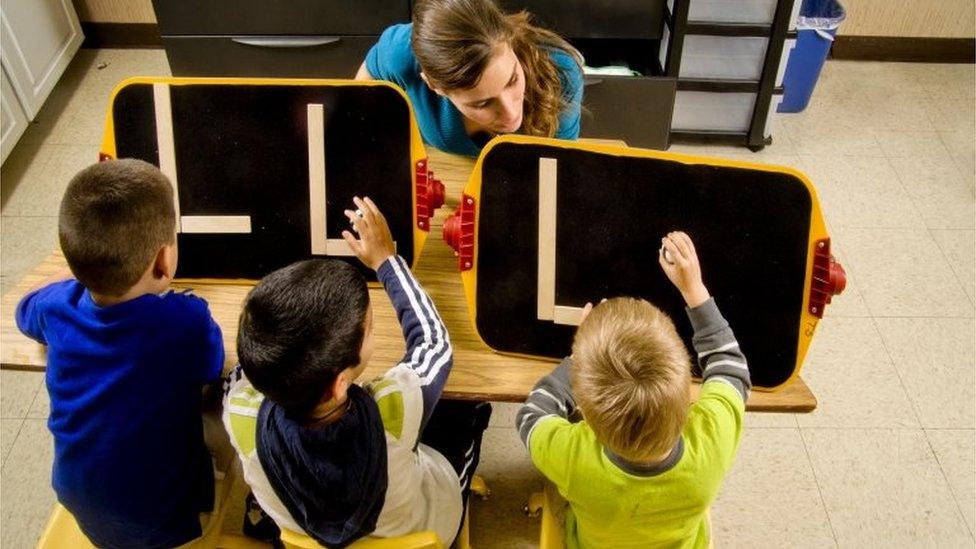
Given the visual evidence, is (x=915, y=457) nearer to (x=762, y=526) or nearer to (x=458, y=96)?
(x=762, y=526)

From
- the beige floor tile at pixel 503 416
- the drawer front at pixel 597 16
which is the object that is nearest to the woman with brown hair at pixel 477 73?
the beige floor tile at pixel 503 416

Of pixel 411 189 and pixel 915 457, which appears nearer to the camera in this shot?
pixel 411 189

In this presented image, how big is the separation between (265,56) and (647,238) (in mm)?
1846

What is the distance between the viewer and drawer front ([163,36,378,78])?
250 cm

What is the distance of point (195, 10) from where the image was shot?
7.97 feet

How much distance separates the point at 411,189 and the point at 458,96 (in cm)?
20

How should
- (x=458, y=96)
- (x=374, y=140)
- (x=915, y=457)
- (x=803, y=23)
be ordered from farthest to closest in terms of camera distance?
(x=803, y=23) → (x=915, y=457) → (x=458, y=96) → (x=374, y=140)

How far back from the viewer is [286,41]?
251cm

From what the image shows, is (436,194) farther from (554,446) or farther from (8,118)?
(8,118)

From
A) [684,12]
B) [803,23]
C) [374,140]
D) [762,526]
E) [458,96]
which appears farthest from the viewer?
[803,23]

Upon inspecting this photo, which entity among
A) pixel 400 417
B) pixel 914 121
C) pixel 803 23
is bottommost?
pixel 914 121

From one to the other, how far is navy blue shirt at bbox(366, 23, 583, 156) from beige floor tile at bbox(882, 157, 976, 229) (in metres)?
1.51

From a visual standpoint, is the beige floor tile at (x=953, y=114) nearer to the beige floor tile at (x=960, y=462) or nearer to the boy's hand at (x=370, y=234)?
the beige floor tile at (x=960, y=462)

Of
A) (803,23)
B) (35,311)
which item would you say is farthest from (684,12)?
(35,311)
